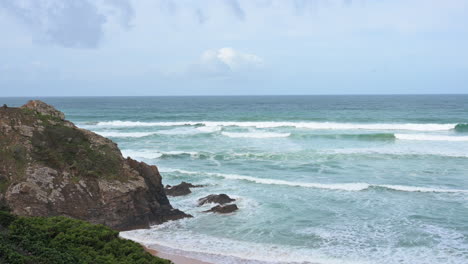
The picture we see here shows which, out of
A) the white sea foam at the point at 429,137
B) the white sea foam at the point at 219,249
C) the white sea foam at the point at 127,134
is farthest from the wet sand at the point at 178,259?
the white sea foam at the point at 429,137

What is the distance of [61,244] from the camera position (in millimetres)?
10875

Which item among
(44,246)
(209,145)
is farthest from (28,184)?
(209,145)

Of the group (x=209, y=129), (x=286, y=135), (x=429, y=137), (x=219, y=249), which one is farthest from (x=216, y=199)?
(x=209, y=129)

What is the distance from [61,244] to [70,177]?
538 centimetres

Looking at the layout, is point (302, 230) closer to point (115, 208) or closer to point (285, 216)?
point (285, 216)

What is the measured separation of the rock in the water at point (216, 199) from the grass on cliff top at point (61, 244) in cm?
761

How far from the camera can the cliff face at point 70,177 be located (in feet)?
49.3

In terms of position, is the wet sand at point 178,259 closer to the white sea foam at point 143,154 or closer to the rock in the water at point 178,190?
the rock in the water at point 178,190

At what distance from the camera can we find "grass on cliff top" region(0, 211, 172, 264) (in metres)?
9.38

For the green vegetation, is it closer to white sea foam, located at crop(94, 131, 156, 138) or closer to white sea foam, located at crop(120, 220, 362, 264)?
white sea foam, located at crop(120, 220, 362, 264)

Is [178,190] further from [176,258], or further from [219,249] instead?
[176,258]

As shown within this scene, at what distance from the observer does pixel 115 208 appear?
1589 cm

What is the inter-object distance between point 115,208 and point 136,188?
1.07 m

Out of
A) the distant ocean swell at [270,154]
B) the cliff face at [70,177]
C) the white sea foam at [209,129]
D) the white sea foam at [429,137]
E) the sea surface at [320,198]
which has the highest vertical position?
the cliff face at [70,177]
